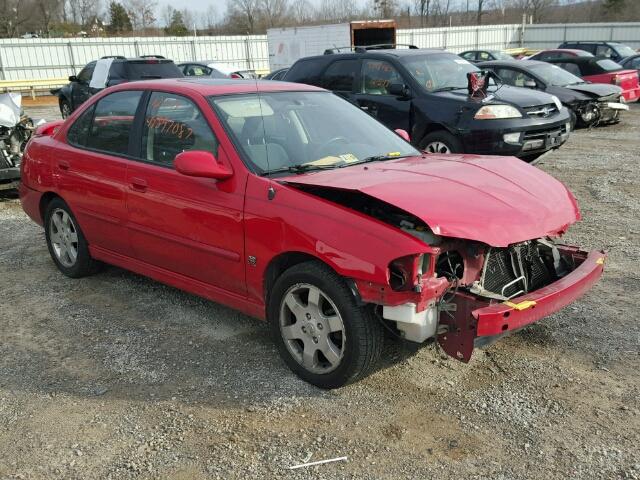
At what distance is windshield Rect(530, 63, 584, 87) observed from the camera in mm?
13961

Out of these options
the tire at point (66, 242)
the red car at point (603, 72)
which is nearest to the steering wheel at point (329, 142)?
the tire at point (66, 242)

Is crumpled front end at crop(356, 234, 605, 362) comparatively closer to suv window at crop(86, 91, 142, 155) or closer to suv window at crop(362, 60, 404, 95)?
suv window at crop(86, 91, 142, 155)

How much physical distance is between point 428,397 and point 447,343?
0.42m

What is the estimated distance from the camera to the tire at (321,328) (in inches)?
133

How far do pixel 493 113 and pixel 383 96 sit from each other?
1.68 meters

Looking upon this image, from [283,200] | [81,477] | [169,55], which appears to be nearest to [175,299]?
[283,200]

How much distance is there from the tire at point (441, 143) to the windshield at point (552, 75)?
6205mm

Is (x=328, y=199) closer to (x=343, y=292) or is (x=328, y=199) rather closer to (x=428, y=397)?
(x=343, y=292)

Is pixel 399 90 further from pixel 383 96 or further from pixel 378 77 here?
pixel 378 77

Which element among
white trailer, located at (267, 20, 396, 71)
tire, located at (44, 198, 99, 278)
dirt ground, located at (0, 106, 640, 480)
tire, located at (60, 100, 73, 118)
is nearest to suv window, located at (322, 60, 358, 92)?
tire, located at (44, 198, 99, 278)

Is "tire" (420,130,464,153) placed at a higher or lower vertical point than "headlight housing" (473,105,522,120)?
lower

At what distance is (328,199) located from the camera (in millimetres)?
3535

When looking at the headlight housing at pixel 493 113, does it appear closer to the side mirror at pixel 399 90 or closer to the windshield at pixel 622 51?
the side mirror at pixel 399 90

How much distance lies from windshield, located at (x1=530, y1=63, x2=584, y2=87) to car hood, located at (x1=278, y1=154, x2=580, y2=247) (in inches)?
423
